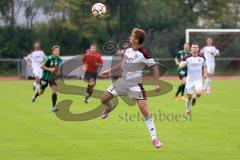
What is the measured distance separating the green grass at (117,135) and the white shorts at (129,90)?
1.06 metres

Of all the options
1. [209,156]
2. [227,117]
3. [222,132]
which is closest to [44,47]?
[227,117]

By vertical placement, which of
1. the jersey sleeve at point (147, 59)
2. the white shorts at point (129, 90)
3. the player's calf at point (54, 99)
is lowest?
the player's calf at point (54, 99)

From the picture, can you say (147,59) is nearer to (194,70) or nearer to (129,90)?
(129,90)

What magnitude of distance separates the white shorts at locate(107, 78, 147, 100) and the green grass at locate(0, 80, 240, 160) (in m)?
1.06

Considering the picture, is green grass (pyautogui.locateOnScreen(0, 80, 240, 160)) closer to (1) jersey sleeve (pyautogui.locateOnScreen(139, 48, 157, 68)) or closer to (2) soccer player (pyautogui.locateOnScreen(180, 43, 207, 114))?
(2) soccer player (pyautogui.locateOnScreen(180, 43, 207, 114))

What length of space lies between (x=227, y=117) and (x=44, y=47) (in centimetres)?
3146

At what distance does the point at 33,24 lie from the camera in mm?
50656

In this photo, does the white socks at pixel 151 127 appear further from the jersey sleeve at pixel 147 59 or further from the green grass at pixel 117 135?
the jersey sleeve at pixel 147 59

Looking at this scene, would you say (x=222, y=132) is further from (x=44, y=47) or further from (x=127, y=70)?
(x=44, y=47)

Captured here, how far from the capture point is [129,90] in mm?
13594

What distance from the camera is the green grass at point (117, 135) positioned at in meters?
12.4

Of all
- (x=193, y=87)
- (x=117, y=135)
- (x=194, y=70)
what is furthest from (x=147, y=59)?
(x=194, y=70)

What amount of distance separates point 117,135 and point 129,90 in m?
2.00

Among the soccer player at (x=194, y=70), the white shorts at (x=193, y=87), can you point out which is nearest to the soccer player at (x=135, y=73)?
the white shorts at (x=193, y=87)
